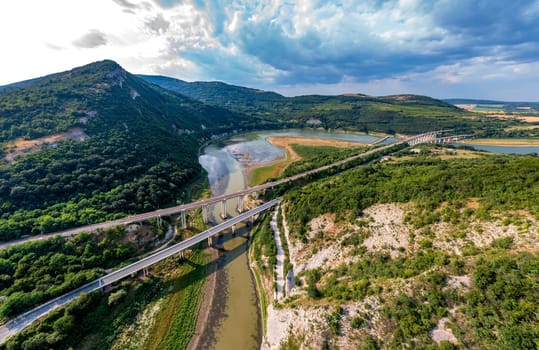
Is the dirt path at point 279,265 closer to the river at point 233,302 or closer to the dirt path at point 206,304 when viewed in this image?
the river at point 233,302

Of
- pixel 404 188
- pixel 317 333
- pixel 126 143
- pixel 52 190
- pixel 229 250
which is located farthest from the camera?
pixel 126 143

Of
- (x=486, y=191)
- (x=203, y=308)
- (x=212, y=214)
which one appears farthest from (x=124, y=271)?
(x=486, y=191)

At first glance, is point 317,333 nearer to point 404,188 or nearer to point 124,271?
point 404,188

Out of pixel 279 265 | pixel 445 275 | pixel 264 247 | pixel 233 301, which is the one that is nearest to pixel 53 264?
pixel 233 301

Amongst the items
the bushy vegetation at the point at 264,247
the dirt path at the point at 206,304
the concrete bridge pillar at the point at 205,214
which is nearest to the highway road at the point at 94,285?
the dirt path at the point at 206,304

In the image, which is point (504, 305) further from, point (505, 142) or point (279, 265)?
point (505, 142)
